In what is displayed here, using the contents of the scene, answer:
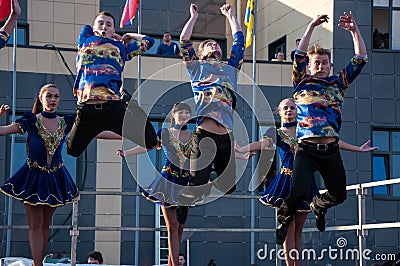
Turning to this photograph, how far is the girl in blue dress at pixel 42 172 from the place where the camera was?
27.8 feet

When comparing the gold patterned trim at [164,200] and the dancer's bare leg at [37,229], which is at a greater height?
the gold patterned trim at [164,200]

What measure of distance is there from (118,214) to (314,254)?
3.56 metres

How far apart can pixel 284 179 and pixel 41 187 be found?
2.45 metres

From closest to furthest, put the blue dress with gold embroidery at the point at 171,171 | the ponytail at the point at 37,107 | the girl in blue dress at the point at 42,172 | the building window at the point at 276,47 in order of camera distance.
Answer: the girl in blue dress at the point at 42,172
the ponytail at the point at 37,107
the blue dress with gold embroidery at the point at 171,171
the building window at the point at 276,47

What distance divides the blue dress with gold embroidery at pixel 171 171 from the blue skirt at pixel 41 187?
33.9 inches

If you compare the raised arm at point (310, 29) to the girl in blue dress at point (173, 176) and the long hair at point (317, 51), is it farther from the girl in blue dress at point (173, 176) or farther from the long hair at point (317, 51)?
the girl in blue dress at point (173, 176)

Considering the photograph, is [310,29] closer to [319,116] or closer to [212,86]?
[319,116]

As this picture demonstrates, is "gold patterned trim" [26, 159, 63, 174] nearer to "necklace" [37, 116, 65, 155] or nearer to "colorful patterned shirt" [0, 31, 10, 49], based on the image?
"necklace" [37, 116, 65, 155]

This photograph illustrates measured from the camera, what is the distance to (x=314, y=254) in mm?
14477

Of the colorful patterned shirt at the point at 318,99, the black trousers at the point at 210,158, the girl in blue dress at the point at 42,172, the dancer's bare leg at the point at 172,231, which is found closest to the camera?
the colorful patterned shirt at the point at 318,99

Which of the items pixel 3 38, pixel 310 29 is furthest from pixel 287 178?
pixel 3 38

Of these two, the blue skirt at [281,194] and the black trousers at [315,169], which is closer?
the black trousers at [315,169]

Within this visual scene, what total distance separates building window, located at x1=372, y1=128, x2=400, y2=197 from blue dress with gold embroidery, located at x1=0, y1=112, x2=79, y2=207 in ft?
30.0

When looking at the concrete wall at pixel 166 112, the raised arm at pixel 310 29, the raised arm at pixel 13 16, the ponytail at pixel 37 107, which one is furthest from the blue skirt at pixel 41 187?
the concrete wall at pixel 166 112
